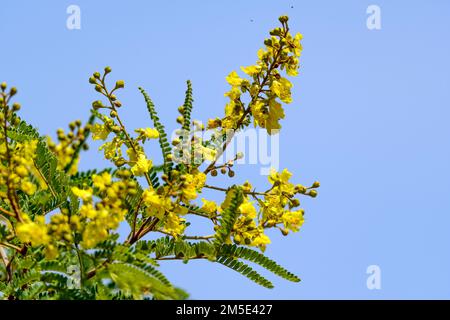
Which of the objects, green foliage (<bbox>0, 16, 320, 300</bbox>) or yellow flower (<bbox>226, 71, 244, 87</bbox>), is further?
yellow flower (<bbox>226, 71, 244, 87</bbox>)

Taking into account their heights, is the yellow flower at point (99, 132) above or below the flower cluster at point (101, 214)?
above

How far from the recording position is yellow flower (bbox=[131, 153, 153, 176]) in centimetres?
343

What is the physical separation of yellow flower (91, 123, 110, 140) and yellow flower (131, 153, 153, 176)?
0.31 meters

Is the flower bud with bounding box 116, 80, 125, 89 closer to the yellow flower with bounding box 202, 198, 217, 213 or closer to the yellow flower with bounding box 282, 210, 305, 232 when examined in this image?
the yellow flower with bounding box 202, 198, 217, 213

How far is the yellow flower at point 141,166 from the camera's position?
343 cm

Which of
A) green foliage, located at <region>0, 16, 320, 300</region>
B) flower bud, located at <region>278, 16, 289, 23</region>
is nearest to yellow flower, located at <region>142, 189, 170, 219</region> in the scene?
green foliage, located at <region>0, 16, 320, 300</region>

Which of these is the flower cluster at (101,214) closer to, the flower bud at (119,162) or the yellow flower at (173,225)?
the yellow flower at (173,225)

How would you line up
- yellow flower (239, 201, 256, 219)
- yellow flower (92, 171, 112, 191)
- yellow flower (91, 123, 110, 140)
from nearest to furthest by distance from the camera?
yellow flower (92, 171, 112, 191)
yellow flower (239, 201, 256, 219)
yellow flower (91, 123, 110, 140)

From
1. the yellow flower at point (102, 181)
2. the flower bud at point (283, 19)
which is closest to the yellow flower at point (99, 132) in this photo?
the yellow flower at point (102, 181)

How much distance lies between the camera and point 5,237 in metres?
3.10

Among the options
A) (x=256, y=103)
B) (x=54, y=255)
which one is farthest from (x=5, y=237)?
(x=256, y=103)

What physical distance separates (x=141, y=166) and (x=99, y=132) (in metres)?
0.40

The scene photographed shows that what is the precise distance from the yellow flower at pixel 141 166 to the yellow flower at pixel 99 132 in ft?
1.03
